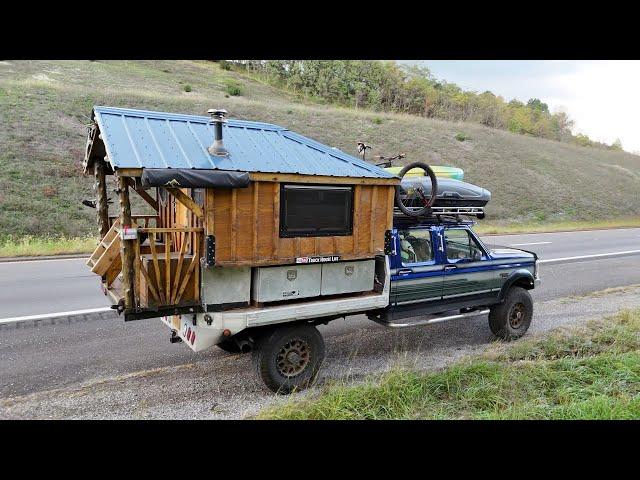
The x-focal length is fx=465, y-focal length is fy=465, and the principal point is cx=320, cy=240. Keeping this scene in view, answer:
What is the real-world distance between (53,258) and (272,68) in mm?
42255

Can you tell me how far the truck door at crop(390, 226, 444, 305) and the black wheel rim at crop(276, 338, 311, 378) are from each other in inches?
56.9

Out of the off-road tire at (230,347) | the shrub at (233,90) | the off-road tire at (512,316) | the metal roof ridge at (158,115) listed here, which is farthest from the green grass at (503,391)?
the shrub at (233,90)

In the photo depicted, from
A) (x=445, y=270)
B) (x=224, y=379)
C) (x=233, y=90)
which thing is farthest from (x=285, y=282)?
(x=233, y=90)

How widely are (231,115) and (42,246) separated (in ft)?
56.4

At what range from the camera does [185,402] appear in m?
5.09

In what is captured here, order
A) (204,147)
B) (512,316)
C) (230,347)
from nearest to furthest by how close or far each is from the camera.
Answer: (204,147) → (230,347) → (512,316)

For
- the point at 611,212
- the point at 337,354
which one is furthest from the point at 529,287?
the point at 611,212

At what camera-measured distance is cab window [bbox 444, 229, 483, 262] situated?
680 centimetres

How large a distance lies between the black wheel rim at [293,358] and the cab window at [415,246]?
6.07ft

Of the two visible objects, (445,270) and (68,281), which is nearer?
(445,270)

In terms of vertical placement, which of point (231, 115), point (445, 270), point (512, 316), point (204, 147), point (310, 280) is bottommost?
point (512, 316)

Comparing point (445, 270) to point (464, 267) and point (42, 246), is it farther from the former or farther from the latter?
point (42, 246)

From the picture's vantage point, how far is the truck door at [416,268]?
6.24m

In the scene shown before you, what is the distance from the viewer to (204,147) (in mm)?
5137
